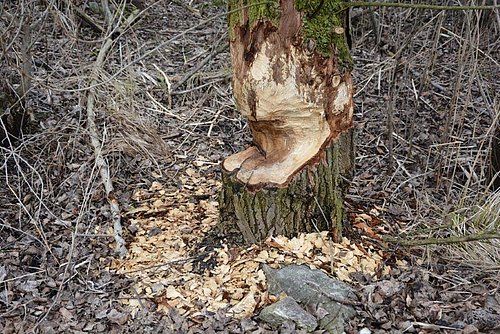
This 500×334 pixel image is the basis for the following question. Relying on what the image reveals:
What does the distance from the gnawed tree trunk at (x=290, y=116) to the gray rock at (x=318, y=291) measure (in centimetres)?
25

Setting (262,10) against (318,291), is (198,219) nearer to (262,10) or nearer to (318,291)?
(318,291)

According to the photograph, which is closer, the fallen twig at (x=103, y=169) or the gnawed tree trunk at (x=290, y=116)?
the gnawed tree trunk at (x=290, y=116)

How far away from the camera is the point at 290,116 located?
254 centimetres

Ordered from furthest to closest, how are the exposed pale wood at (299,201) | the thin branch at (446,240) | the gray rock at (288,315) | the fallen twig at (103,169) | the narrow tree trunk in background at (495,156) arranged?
the narrow tree trunk in background at (495,156) → the fallen twig at (103,169) → the exposed pale wood at (299,201) → the thin branch at (446,240) → the gray rock at (288,315)

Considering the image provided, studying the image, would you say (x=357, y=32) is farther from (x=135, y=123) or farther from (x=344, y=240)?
(x=344, y=240)

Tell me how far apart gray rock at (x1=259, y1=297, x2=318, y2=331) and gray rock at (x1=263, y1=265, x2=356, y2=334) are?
0.05 m

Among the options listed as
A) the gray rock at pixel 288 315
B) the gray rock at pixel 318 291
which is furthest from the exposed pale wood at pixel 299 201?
the gray rock at pixel 288 315

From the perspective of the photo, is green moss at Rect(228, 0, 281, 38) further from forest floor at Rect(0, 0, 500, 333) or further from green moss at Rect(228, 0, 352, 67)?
forest floor at Rect(0, 0, 500, 333)

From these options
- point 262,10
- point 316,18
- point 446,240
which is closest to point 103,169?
point 262,10

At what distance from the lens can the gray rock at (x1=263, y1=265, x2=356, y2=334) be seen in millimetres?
2420

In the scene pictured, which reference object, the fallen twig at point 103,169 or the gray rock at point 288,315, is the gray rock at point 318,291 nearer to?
the gray rock at point 288,315

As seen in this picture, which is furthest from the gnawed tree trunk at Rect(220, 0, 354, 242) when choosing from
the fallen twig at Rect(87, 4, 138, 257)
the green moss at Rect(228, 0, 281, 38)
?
the fallen twig at Rect(87, 4, 138, 257)

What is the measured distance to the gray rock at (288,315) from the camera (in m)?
2.38

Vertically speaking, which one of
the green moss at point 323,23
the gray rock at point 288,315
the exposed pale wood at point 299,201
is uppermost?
the green moss at point 323,23
